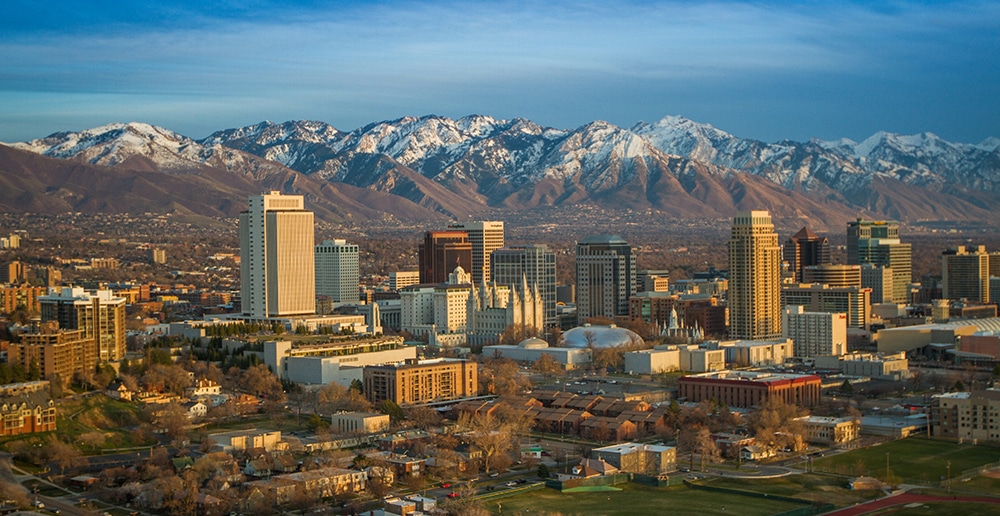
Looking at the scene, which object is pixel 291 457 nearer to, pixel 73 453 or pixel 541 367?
pixel 73 453

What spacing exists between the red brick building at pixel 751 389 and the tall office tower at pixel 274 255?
93.2 feet

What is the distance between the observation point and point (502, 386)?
6881 centimetres

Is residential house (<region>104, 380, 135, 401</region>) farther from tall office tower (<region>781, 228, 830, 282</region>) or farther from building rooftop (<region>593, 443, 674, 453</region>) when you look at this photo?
tall office tower (<region>781, 228, 830, 282</region>)

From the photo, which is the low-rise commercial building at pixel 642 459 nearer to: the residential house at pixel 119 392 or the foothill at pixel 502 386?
the foothill at pixel 502 386

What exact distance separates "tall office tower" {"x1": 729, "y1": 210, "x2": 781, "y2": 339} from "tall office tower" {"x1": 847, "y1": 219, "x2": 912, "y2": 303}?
24.8 meters

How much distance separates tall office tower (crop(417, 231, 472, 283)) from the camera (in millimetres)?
113625

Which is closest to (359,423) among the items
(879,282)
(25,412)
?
(25,412)

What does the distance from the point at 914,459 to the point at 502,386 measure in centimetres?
2267

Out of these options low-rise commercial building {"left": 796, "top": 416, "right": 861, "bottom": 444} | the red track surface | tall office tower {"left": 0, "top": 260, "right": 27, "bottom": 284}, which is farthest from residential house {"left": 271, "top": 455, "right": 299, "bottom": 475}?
tall office tower {"left": 0, "top": 260, "right": 27, "bottom": 284}

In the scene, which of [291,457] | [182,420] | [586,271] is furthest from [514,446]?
[586,271]

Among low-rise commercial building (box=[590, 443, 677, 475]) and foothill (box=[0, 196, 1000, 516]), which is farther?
low-rise commercial building (box=[590, 443, 677, 475])

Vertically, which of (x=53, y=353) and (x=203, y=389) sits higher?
(x=53, y=353)

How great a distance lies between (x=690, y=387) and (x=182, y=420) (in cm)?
2377

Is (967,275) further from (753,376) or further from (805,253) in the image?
(753,376)
